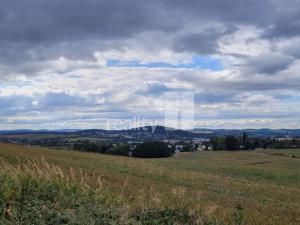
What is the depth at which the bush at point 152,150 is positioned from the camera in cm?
7531

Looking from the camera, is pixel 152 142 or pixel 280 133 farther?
pixel 280 133

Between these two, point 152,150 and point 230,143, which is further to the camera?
point 230,143

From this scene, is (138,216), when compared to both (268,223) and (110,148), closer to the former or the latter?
(268,223)

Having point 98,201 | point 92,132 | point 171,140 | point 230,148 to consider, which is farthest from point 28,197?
point 92,132

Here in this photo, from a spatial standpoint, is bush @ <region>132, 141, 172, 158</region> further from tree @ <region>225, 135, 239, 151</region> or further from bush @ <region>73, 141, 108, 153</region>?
tree @ <region>225, 135, 239, 151</region>

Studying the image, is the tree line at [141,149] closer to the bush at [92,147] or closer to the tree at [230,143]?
the bush at [92,147]

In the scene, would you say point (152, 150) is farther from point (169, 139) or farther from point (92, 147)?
point (169, 139)

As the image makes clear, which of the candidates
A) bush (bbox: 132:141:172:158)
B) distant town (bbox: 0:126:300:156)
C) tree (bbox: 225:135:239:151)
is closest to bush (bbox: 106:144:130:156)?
distant town (bbox: 0:126:300:156)

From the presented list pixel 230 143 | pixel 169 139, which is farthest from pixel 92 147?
pixel 230 143

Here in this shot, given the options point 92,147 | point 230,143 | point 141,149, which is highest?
point 230,143

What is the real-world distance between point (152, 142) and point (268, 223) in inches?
2716

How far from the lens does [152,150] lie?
→ 7594cm

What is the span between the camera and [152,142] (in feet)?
258

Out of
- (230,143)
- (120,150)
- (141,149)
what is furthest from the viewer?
(230,143)
